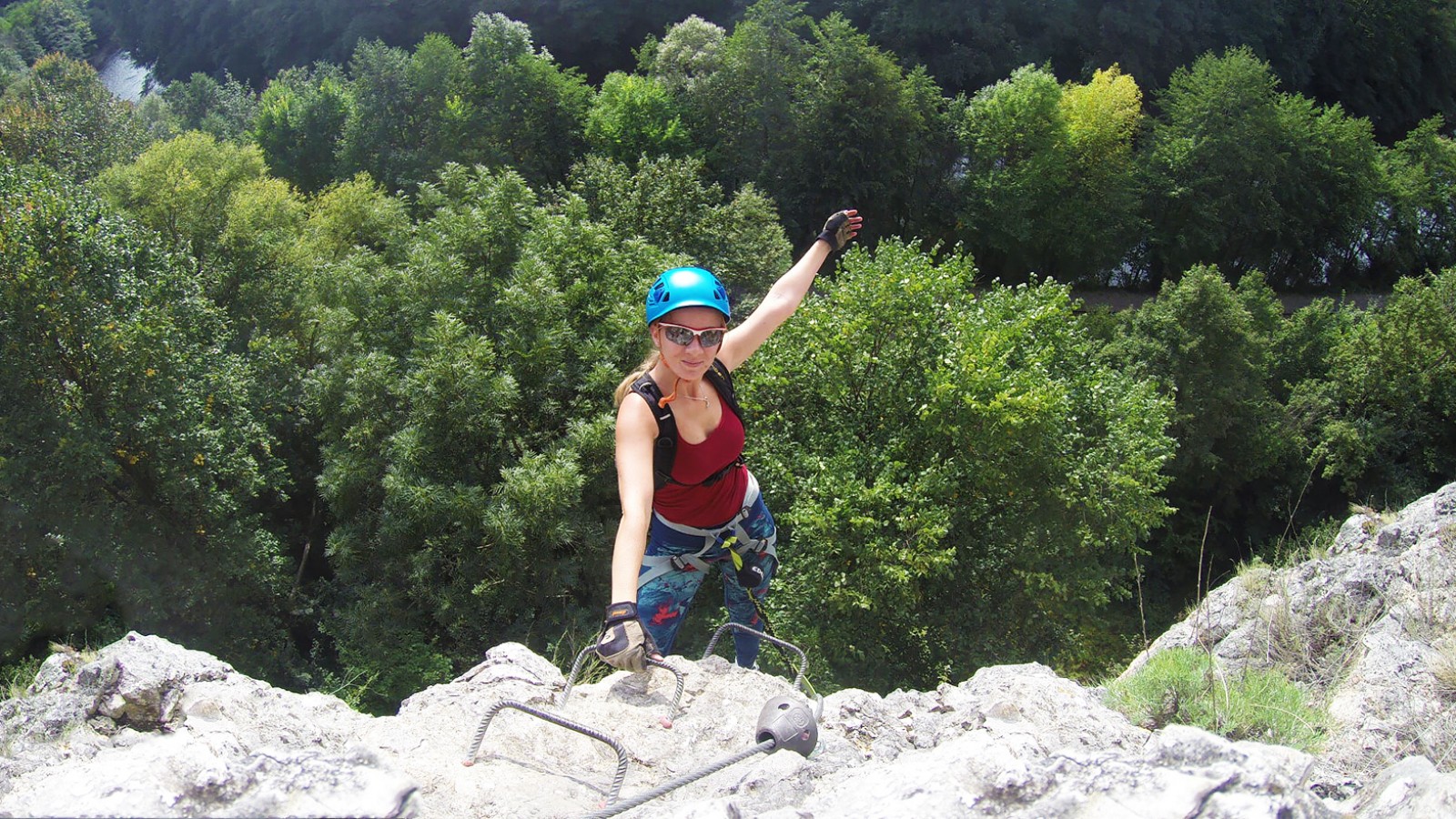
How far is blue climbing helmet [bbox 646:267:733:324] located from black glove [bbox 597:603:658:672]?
4.03ft

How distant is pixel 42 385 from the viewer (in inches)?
694

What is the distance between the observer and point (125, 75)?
7988 centimetres

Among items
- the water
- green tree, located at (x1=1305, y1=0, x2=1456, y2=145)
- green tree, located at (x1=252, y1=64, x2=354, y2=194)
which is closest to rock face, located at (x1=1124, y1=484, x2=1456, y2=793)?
green tree, located at (x1=252, y1=64, x2=354, y2=194)

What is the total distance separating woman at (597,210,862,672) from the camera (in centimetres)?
392

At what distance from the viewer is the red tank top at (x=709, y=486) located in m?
4.57

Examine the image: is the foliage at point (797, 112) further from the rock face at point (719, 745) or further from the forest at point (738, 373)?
the rock face at point (719, 745)

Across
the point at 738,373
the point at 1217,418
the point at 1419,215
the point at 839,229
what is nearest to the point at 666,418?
the point at 839,229

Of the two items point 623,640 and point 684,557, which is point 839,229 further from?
point 623,640

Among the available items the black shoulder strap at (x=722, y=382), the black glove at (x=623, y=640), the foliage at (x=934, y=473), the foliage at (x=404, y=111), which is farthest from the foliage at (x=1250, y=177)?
the black glove at (x=623, y=640)

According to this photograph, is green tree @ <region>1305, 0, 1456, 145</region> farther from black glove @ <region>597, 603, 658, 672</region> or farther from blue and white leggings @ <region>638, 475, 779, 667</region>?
black glove @ <region>597, 603, 658, 672</region>

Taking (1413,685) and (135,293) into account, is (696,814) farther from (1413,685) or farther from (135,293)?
(135,293)

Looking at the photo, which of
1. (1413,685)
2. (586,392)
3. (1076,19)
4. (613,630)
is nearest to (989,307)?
(586,392)

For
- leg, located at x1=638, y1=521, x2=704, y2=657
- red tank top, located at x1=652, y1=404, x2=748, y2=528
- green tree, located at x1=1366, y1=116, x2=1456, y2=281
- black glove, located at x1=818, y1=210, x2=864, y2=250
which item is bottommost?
leg, located at x1=638, y1=521, x2=704, y2=657

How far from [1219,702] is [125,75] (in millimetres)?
92897
